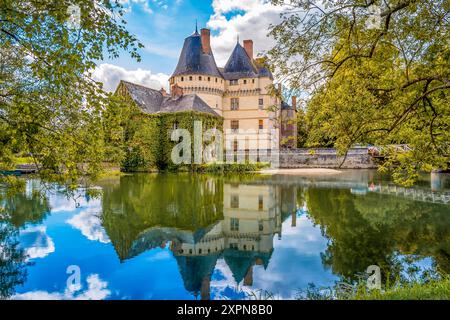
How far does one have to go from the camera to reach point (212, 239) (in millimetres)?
8688

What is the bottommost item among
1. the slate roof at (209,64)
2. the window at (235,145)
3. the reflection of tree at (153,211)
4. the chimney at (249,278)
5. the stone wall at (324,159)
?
the chimney at (249,278)

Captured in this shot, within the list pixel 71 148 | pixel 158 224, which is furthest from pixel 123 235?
pixel 71 148

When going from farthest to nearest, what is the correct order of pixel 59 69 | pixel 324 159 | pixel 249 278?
pixel 324 159, pixel 249 278, pixel 59 69

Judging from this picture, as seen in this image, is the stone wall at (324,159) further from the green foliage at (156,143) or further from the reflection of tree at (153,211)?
the reflection of tree at (153,211)

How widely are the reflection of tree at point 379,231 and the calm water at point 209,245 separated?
2cm

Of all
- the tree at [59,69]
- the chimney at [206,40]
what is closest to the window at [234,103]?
the chimney at [206,40]

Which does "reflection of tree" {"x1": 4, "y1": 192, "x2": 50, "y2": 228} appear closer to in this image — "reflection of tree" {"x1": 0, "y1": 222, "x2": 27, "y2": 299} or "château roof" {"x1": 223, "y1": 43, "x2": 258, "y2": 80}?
"reflection of tree" {"x1": 0, "y1": 222, "x2": 27, "y2": 299}

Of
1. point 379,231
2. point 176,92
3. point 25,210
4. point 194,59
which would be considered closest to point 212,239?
point 379,231

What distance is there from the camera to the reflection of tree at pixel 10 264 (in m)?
5.44

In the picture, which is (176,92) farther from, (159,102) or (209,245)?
(209,245)

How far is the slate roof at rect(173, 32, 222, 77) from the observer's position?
36.7 m

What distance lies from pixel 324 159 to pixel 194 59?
1752 cm

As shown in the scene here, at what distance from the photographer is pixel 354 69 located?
5.94 m

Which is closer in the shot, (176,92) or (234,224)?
(234,224)
